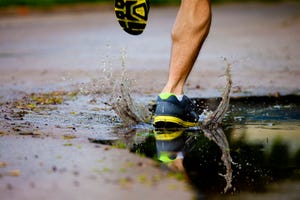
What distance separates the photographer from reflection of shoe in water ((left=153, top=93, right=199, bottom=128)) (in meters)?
5.20

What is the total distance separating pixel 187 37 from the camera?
17.7 ft

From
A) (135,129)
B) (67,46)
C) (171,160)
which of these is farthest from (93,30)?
(171,160)

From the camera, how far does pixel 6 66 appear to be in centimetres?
966

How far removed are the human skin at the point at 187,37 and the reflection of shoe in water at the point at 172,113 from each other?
113 mm

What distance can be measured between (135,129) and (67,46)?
23.6 ft

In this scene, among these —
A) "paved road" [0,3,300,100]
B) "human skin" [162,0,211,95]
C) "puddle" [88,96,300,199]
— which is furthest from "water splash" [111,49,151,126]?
"paved road" [0,3,300,100]

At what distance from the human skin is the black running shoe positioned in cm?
23

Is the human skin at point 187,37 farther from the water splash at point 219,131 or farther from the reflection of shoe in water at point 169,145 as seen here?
the reflection of shoe in water at point 169,145

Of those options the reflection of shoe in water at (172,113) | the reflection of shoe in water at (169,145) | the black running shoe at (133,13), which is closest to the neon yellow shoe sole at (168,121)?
the reflection of shoe in water at (172,113)

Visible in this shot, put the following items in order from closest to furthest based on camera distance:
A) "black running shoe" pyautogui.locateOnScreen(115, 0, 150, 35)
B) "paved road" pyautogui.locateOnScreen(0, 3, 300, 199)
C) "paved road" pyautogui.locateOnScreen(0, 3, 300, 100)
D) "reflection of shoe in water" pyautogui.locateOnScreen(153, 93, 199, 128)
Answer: "paved road" pyautogui.locateOnScreen(0, 3, 300, 199) → "reflection of shoe in water" pyautogui.locateOnScreen(153, 93, 199, 128) → "black running shoe" pyautogui.locateOnScreen(115, 0, 150, 35) → "paved road" pyautogui.locateOnScreen(0, 3, 300, 100)

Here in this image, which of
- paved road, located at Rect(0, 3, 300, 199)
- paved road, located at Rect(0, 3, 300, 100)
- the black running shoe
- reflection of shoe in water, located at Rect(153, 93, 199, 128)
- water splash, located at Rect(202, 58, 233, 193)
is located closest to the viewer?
paved road, located at Rect(0, 3, 300, 199)

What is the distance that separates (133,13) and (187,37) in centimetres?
37

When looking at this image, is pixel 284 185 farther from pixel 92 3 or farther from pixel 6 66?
pixel 92 3

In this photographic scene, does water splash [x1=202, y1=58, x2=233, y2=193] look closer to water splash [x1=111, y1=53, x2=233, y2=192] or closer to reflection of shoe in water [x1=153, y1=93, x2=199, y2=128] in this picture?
water splash [x1=111, y1=53, x2=233, y2=192]
